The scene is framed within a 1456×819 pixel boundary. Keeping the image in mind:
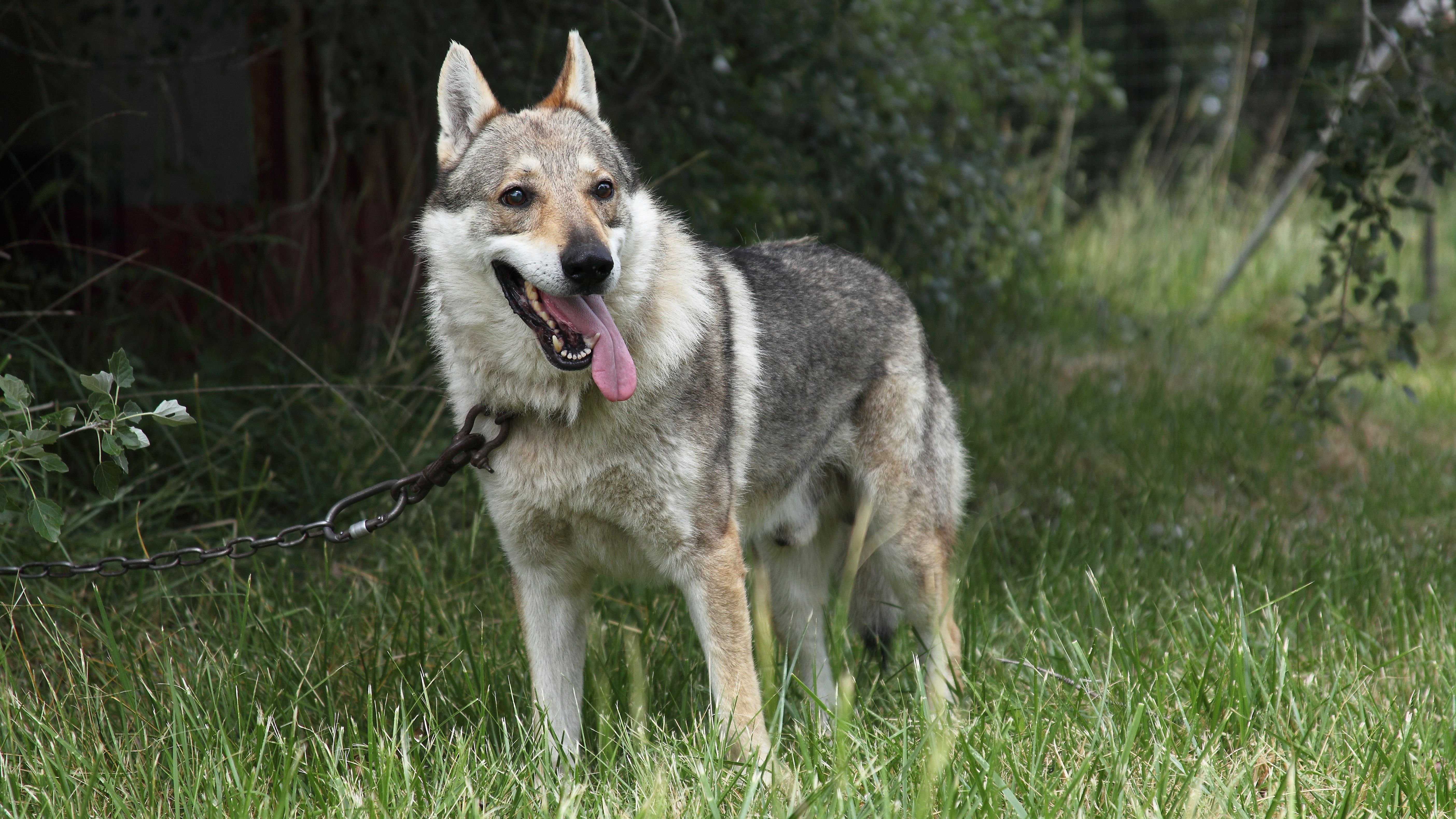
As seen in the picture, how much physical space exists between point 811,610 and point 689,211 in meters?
1.89

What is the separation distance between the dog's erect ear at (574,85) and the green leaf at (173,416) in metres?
1.13

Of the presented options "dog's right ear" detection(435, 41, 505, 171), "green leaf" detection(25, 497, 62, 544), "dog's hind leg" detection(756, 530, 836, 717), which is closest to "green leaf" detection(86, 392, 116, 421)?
"green leaf" detection(25, 497, 62, 544)

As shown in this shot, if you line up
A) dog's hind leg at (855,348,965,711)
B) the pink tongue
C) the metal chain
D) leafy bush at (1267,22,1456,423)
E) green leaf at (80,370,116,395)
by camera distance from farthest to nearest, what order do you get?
leafy bush at (1267,22,1456,423)
dog's hind leg at (855,348,965,711)
the metal chain
the pink tongue
green leaf at (80,370,116,395)

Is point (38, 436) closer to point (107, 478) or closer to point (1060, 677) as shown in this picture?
point (107, 478)

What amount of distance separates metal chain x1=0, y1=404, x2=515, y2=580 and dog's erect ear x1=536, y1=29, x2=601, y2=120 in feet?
2.60

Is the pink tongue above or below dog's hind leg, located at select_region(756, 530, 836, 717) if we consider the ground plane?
above

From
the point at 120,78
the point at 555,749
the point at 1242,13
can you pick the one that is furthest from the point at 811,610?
the point at 1242,13

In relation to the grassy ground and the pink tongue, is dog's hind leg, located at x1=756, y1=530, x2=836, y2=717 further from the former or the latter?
the pink tongue

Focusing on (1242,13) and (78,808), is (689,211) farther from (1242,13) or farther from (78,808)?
(1242,13)

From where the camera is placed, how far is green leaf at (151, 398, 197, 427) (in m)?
2.36

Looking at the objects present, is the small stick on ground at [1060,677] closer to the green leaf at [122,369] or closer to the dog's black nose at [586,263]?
the dog's black nose at [586,263]

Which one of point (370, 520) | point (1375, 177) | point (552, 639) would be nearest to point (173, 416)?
point (370, 520)

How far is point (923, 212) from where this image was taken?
6000 millimetres

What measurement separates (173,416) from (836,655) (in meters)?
1.75
